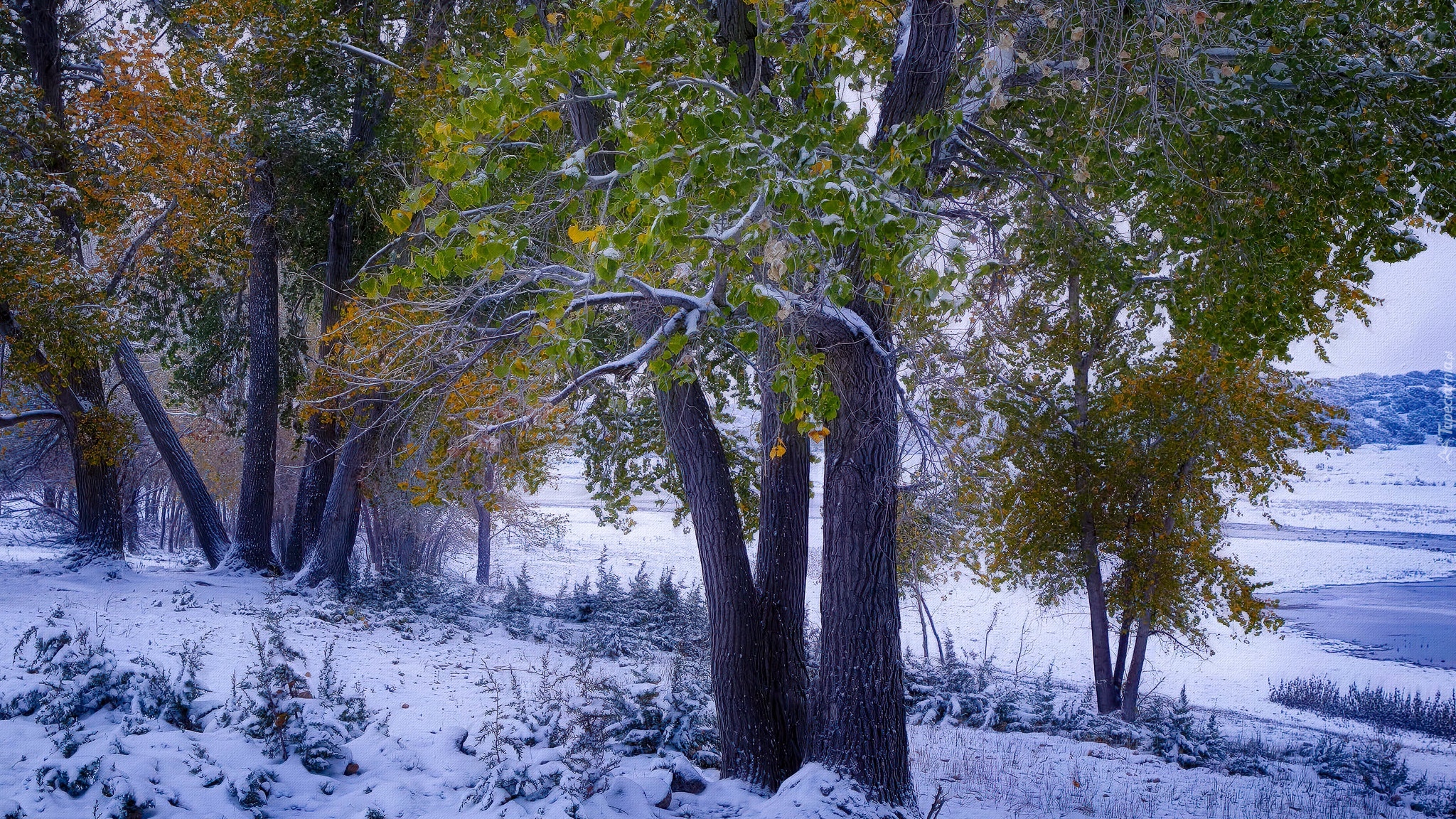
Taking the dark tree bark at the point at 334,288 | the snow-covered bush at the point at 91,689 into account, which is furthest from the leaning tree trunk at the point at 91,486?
the snow-covered bush at the point at 91,689

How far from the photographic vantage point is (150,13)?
13.6m

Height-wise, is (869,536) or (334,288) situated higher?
(334,288)

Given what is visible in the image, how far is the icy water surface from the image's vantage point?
20656mm

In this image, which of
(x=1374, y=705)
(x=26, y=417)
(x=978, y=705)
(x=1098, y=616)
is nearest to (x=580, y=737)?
(x=978, y=705)

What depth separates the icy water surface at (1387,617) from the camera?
2066cm

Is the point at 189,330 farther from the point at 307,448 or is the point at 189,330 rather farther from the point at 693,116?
the point at 693,116

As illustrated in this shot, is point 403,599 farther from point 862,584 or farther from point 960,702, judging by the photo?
point 862,584

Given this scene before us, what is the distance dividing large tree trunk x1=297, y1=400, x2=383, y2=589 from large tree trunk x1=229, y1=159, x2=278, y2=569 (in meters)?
1.15

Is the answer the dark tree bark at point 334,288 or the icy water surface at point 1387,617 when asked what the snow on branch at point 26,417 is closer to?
the dark tree bark at point 334,288

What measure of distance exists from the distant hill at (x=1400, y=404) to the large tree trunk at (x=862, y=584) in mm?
13998

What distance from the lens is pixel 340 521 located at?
1280cm

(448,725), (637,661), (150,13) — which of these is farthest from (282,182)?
(448,725)

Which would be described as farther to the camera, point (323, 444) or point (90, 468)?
point (323, 444)

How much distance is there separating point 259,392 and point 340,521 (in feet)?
8.84
